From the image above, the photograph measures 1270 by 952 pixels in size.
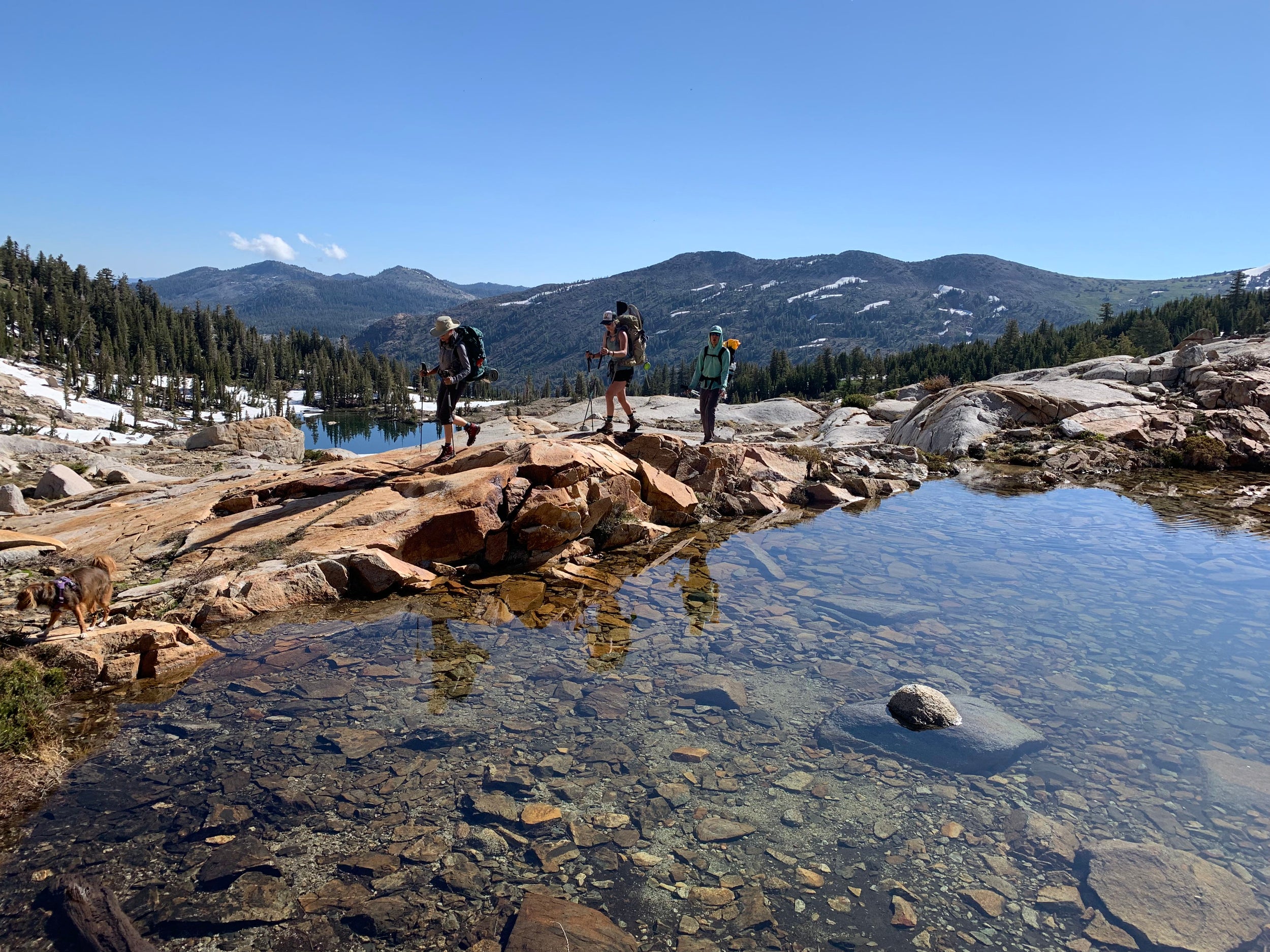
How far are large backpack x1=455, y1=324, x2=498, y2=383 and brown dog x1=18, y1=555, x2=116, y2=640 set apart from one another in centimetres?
755

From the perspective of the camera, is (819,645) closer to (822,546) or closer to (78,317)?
(822,546)

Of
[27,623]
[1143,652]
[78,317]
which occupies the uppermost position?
[78,317]

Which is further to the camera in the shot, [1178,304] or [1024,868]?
[1178,304]

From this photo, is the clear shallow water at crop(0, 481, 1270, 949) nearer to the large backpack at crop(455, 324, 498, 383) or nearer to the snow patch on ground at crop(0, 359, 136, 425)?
the large backpack at crop(455, 324, 498, 383)

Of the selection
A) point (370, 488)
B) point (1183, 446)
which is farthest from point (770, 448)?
point (1183, 446)

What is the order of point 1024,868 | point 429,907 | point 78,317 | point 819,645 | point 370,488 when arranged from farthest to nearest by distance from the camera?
point 78,317, point 370,488, point 819,645, point 1024,868, point 429,907

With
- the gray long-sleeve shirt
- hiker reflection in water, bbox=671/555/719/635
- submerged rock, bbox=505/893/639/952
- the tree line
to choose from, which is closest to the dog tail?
the gray long-sleeve shirt

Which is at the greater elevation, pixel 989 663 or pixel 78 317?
pixel 78 317

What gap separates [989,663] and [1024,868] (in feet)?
13.2

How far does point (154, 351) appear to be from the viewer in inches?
4026

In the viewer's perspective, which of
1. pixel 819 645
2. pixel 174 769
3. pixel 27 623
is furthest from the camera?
pixel 819 645

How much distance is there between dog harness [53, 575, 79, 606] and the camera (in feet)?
26.2

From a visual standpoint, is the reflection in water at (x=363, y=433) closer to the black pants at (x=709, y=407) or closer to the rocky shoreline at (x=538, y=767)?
the black pants at (x=709, y=407)

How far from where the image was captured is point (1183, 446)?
24.7 metres
